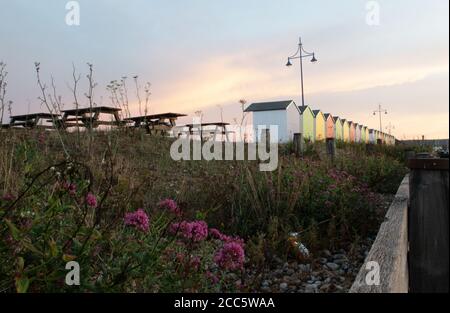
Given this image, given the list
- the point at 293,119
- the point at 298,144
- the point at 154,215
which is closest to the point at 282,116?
the point at 293,119

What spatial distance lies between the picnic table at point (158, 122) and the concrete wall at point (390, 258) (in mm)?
10112

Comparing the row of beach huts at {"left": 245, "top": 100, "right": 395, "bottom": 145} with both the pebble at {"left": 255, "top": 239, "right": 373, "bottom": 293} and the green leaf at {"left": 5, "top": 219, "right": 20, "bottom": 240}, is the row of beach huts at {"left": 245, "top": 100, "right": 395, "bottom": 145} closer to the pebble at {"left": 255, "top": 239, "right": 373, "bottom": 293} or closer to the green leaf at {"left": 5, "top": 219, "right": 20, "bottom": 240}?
the pebble at {"left": 255, "top": 239, "right": 373, "bottom": 293}

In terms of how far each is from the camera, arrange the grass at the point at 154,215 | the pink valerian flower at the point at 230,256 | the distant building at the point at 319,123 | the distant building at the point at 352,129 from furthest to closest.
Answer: the distant building at the point at 352,129 → the distant building at the point at 319,123 → the pink valerian flower at the point at 230,256 → the grass at the point at 154,215

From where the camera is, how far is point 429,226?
217cm

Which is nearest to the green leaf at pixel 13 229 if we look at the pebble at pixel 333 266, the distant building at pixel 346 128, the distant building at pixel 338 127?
the pebble at pixel 333 266

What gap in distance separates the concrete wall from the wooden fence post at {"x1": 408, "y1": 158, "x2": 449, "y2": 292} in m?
0.08

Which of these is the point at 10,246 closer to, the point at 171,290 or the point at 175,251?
the point at 171,290

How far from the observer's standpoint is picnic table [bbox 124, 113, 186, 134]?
488 inches

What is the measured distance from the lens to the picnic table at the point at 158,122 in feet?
40.7

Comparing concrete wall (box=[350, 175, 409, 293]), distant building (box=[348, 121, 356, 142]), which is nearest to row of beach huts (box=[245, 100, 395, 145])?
distant building (box=[348, 121, 356, 142])

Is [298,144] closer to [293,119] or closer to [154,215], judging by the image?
[154,215]

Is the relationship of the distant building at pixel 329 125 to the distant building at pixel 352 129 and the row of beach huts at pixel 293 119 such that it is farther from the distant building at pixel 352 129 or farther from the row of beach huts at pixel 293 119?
the distant building at pixel 352 129

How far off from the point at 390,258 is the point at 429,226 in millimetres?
461

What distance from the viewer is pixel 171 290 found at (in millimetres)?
2064
